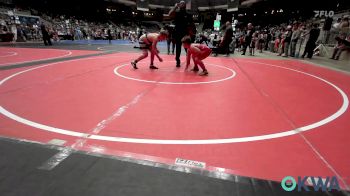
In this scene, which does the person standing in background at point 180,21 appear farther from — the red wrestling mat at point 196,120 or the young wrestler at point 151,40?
the red wrestling mat at point 196,120

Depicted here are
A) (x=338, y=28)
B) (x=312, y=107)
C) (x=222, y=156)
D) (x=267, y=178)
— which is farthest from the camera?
(x=338, y=28)

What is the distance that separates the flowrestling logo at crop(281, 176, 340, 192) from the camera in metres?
1.76

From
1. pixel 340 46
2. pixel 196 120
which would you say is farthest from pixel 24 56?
pixel 340 46

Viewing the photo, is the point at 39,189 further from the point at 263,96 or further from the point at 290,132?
the point at 263,96

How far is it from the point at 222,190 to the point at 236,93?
9.79ft

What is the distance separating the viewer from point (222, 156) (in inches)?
86.3

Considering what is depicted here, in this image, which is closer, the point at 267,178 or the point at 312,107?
the point at 267,178

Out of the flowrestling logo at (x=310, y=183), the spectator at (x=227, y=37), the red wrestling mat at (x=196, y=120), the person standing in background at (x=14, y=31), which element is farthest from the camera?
the person standing in background at (x=14, y=31)

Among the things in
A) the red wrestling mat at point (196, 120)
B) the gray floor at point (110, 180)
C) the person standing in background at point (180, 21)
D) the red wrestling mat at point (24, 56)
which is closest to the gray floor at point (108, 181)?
the gray floor at point (110, 180)

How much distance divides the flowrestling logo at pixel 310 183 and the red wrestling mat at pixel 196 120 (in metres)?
0.07

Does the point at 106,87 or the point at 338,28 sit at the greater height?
the point at 338,28

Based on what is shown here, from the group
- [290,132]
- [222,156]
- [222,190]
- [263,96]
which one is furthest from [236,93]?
[222,190]

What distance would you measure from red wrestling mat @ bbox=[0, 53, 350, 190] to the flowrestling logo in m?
0.07

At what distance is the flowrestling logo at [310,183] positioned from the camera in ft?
Result: 5.77
